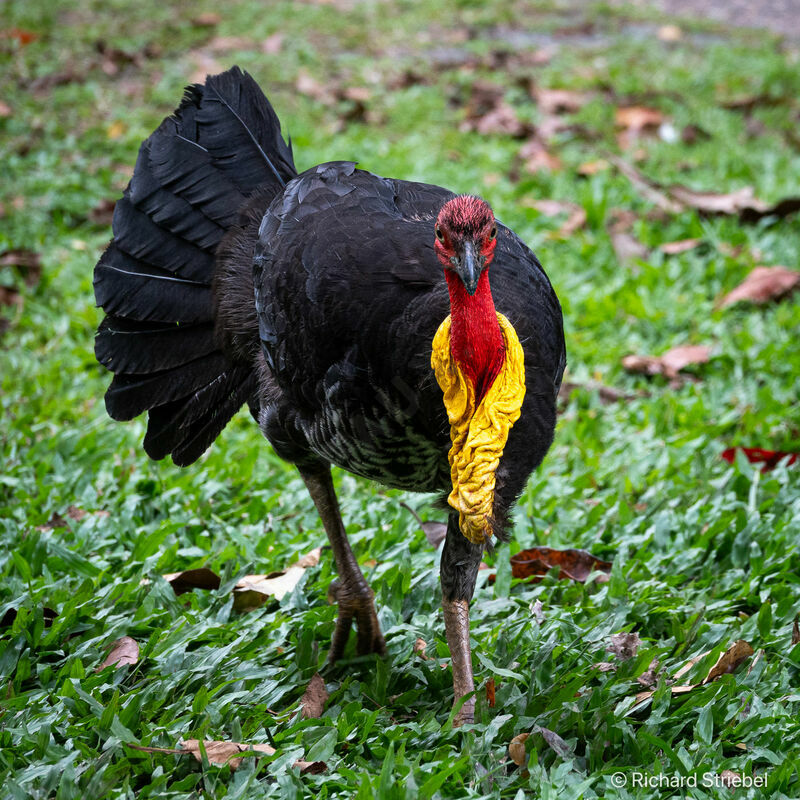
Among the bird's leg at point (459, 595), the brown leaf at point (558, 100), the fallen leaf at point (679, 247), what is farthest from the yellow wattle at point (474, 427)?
the brown leaf at point (558, 100)

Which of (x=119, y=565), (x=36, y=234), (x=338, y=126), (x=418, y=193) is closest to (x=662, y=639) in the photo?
(x=418, y=193)

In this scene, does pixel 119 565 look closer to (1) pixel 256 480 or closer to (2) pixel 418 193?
(1) pixel 256 480

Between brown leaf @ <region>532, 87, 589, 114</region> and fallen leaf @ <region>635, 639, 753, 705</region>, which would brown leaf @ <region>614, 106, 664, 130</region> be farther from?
fallen leaf @ <region>635, 639, 753, 705</region>

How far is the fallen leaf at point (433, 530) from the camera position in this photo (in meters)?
3.98

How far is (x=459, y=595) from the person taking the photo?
3064 mm

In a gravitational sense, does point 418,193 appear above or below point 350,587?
above

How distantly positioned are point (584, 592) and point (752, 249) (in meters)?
3.22

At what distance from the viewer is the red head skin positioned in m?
2.58

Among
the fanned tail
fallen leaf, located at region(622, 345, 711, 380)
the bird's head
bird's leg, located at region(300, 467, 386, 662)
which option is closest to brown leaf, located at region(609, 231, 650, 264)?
fallen leaf, located at region(622, 345, 711, 380)

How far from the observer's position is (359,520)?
13.7 ft

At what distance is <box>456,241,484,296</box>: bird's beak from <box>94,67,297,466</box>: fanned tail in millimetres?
1317

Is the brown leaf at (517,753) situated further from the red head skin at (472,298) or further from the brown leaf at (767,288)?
the brown leaf at (767,288)

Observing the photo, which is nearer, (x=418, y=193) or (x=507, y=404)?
(x=507, y=404)

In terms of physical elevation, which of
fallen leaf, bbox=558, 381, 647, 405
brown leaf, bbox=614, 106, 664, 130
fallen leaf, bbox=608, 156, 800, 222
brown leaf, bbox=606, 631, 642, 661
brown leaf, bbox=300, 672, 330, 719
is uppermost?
brown leaf, bbox=614, 106, 664, 130
